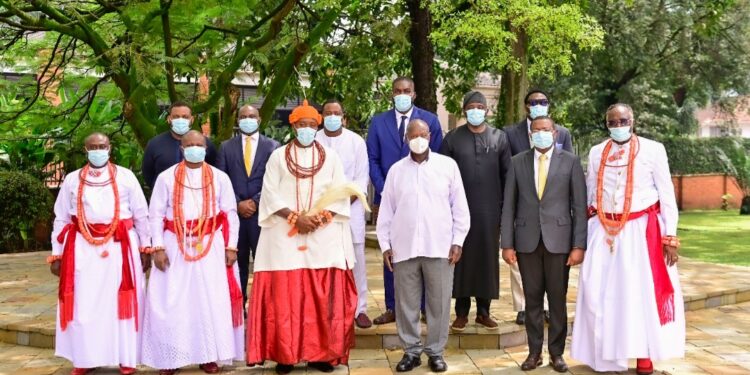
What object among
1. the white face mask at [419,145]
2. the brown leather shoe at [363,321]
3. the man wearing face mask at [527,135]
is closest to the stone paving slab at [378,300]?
the brown leather shoe at [363,321]

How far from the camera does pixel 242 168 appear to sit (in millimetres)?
7316

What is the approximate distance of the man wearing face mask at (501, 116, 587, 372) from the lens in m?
6.41

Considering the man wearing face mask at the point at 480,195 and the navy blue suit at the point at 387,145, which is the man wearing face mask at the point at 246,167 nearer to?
the navy blue suit at the point at 387,145

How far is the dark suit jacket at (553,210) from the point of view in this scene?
640cm

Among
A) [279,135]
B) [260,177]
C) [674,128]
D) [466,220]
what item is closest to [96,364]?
[260,177]

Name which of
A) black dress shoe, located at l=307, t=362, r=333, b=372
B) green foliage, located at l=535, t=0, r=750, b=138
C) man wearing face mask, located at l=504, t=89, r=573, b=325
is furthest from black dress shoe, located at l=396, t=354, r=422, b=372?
green foliage, located at l=535, t=0, r=750, b=138

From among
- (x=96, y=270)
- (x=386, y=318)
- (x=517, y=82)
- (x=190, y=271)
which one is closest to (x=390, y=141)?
(x=386, y=318)

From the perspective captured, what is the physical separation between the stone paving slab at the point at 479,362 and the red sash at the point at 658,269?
0.57 metres

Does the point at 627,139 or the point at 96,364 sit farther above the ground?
the point at 627,139

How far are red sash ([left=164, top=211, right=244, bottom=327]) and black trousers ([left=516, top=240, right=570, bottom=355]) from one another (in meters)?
2.22

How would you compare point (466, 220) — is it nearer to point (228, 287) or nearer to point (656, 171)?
point (656, 171)

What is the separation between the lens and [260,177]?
24.0 feet

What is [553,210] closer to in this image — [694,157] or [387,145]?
[387,145]

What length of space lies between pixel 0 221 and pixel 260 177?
9.30 m
